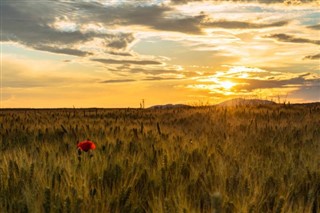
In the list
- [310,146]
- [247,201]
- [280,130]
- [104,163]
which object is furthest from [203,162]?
[280,130]

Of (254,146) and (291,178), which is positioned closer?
(291,178)

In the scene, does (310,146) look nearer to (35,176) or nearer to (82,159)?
(82,159)

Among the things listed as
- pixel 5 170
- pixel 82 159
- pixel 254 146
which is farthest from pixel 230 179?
pixel 254 146

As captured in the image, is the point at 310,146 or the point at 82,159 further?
the point at 310,146

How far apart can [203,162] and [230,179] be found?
0.59 meters

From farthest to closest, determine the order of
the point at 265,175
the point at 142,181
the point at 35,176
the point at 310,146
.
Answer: the point at 310,146, the point at 265,175, the point at 142,181, the point at 35,176

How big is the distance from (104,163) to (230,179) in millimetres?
905

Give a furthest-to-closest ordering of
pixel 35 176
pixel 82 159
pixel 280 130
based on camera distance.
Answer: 1. pixel 280 130
2. pixel 82 159
3. pixel 35 176

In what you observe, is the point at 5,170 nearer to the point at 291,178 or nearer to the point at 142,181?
the point at 142,181

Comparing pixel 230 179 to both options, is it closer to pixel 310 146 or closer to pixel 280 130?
pixel 310 146

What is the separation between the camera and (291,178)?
3.01 m

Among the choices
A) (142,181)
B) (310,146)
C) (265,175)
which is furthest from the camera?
(310,146)

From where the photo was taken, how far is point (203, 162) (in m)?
3.37

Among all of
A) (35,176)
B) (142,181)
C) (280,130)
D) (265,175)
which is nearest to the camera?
(35,176)
